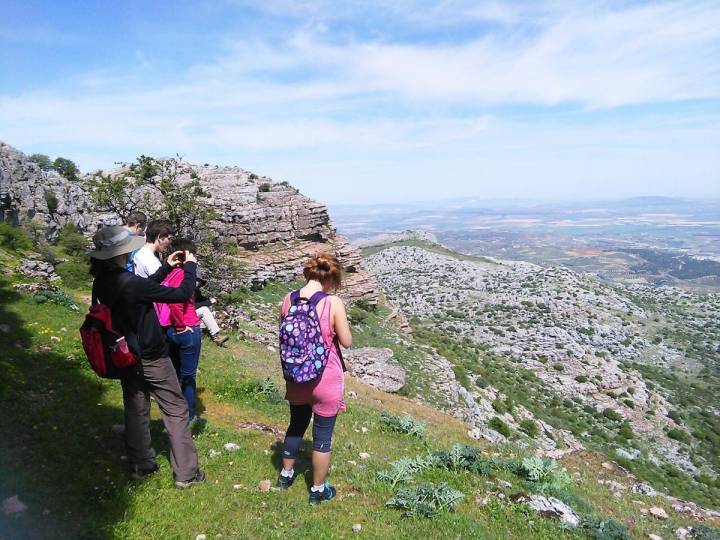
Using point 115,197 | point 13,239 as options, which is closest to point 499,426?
point 115,197

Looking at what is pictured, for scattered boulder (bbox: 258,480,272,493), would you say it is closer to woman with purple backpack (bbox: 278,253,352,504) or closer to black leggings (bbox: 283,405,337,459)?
black leggings (bbox: 283,405,337,459)

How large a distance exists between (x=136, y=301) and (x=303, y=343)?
6.08 feet

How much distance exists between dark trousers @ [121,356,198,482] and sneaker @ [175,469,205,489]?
0.05 metres

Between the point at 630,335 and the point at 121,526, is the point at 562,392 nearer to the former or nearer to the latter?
the point at 630,335

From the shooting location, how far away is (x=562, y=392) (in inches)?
1368

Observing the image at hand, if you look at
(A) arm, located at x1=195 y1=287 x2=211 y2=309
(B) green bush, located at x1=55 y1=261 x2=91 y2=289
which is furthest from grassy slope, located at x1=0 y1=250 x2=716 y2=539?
(B) green bush, located at x1=55 y1=261 x2=91 y2=289

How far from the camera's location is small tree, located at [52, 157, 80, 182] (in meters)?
35.3

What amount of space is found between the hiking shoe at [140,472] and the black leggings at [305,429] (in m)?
1.67

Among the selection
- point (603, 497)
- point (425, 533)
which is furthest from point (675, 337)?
point (425, 533)

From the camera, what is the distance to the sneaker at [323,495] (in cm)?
529

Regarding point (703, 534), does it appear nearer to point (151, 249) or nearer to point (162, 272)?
point (162, 272)

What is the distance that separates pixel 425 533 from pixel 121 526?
324 centimetres

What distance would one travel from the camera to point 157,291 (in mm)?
4809

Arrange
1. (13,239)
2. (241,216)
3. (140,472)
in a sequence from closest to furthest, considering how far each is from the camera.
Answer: (140,472) < (13,239) < (241,216)
